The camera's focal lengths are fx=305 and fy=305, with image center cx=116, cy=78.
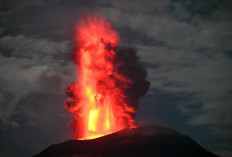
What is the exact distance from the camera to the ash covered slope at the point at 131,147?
105m

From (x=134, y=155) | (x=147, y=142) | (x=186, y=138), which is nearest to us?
(x=134, y=155)

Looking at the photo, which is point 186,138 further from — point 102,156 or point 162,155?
point 102,156

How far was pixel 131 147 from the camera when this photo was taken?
107m

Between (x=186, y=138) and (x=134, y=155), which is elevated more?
(x=186, y=138)

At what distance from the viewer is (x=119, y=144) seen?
107 m

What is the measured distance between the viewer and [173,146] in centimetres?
11138

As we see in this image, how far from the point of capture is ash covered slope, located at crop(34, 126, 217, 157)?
344 ft

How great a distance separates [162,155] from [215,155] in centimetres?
2412

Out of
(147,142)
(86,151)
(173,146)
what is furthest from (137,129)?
(86,151)

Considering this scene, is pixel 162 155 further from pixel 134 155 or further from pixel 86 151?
pixel 86 151

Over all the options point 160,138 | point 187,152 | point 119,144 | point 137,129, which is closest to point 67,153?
point 119,144

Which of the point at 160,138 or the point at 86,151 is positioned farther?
the point at 160,138

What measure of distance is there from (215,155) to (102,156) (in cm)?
4381

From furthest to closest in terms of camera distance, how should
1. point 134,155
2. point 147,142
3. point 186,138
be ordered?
1. point 186,138
2. point 147,142
3. point 134,155
